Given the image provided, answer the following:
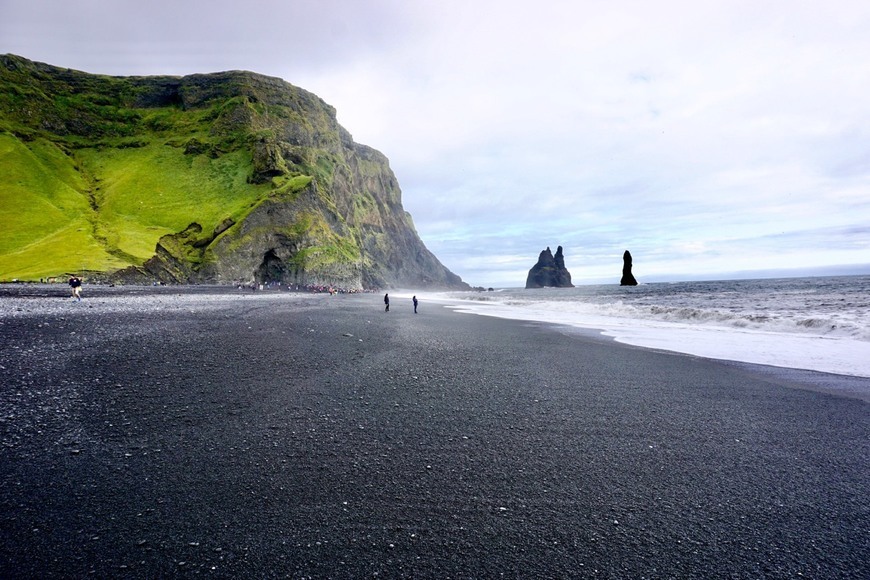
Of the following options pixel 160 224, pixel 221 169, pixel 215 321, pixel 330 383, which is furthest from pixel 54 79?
pixel 330 383

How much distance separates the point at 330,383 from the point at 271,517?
5.12 metres

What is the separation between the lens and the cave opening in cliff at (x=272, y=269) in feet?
279

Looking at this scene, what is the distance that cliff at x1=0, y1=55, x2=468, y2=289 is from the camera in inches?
3049

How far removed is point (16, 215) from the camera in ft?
275

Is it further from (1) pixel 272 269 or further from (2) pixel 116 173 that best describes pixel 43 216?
(1) pixel 272 269

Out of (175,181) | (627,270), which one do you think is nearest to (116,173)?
(175,181)

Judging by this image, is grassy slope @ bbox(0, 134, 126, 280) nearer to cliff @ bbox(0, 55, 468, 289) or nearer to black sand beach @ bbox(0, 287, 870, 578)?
cliff @ bbox(0, 55, 468, 289)

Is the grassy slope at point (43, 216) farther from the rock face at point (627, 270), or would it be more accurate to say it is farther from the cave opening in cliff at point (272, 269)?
the rock face at point (627, 270)

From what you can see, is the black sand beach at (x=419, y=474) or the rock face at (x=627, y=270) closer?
the black sand beach at (x=419, y=474)

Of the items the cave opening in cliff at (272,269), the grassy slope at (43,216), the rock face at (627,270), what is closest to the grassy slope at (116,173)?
the grassy slope at (43,216)

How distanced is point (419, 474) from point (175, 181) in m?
131

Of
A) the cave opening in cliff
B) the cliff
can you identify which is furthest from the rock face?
the cave opening in cliff

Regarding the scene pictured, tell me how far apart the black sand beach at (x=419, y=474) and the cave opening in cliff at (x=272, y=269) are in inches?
3119

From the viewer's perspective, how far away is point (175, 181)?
108375 mm
